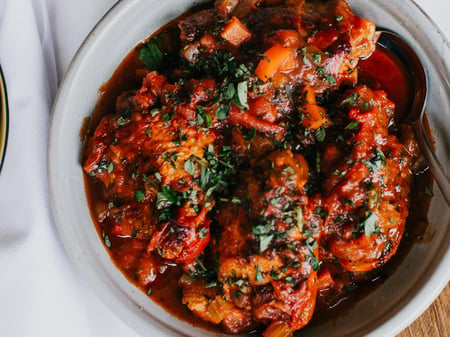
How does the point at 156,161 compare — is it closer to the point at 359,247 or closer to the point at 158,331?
the point at 158,331

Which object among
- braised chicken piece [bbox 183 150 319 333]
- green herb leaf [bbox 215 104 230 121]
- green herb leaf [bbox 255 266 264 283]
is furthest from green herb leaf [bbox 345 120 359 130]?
green herb leaf [bbox 255 266 264 283]

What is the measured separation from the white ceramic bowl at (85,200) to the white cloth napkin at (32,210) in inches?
18.9

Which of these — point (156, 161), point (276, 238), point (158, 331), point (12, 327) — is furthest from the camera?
point (12, 327)

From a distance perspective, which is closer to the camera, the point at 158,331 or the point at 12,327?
the point at 158,331

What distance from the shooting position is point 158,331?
365 centimetres

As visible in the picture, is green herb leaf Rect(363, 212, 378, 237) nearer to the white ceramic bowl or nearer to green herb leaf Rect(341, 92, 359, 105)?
the white ceramic bowl

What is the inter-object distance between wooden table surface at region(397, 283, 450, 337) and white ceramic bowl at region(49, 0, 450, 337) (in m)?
0.87

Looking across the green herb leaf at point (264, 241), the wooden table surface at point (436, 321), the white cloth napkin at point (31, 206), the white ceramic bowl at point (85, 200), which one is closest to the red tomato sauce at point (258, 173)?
the green herb leaf at point (264, 241)

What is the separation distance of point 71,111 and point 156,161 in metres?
0.80

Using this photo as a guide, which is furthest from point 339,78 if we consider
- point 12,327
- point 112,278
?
point 12,327

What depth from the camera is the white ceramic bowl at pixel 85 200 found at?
3508 millimetres

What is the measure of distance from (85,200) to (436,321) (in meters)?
3.33

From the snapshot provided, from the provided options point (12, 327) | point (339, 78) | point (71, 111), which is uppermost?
point (339, 78)

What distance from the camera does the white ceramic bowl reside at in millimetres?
3508
